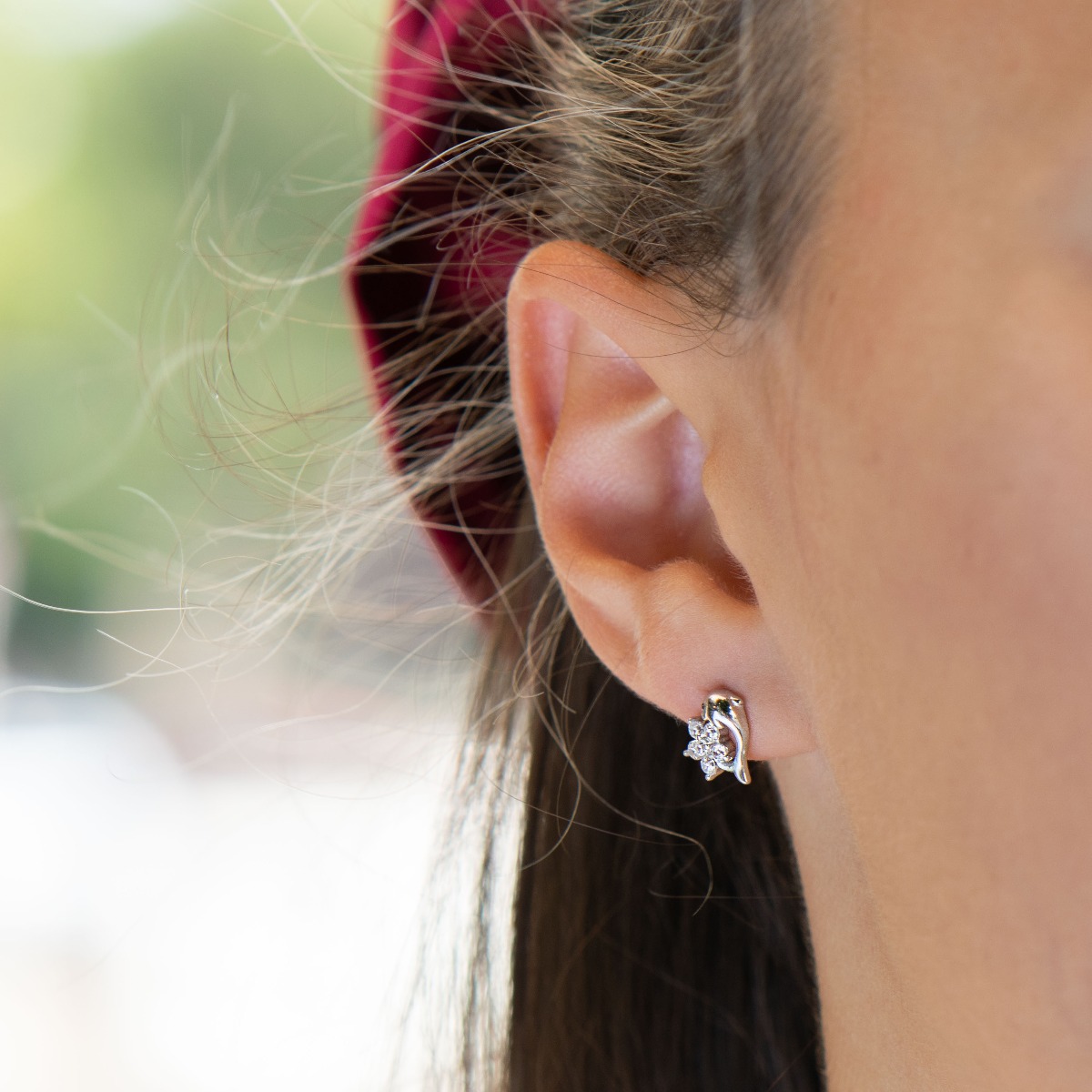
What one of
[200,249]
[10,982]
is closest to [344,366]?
[200,249]

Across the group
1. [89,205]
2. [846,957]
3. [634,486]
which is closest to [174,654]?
[634,486]

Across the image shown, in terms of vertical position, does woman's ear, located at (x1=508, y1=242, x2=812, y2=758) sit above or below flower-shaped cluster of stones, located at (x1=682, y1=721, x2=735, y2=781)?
above

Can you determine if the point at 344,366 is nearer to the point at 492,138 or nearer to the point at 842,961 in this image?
the point at 492,138

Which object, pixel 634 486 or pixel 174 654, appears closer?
pixel 634 486

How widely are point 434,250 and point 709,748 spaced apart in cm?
45

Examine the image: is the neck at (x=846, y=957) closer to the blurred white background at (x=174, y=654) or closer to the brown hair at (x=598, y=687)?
the brown hair at (x=598, y=687)

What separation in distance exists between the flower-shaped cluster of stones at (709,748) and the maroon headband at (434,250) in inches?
11.8

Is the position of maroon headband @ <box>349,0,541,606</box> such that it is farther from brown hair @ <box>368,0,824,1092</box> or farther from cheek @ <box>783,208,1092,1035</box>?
cheek @ <box>783,208,1092,1035</box>

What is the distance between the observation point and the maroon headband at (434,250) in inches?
34.1

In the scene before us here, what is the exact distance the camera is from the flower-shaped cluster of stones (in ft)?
2.34

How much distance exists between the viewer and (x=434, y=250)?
0.95m

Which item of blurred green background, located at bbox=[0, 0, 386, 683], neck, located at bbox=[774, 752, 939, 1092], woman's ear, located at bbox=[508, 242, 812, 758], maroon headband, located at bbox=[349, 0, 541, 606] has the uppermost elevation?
blurred green background, located at bbox=[0, 0, 386, 683]

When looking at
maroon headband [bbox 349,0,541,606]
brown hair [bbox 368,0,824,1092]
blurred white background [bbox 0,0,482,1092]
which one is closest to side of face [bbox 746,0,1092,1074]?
brown hair [bbox 368,0,824,1092]

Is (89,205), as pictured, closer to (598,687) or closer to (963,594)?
(598,687)
